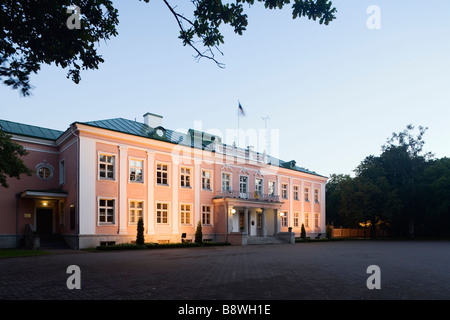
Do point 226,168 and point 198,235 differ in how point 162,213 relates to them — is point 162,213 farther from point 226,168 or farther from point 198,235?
point 226,168

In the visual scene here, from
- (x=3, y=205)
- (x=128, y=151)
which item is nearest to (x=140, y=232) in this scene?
(x=128, y=151)

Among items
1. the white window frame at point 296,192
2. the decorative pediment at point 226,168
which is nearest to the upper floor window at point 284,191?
the white window frame at point 296,192

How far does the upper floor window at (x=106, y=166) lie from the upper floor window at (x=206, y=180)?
28.2ft

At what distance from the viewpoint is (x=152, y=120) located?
104ft

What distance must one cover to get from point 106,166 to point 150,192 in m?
3.84

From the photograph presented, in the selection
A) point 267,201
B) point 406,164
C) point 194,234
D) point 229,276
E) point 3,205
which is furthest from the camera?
point 406,164

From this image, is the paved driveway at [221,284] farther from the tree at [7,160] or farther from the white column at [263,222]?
the white column at [263,222]

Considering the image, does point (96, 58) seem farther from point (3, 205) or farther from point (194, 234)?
point (194, 234)

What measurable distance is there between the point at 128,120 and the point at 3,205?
1150 centimetres

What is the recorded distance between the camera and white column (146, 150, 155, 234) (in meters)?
26.2

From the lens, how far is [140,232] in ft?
78.4

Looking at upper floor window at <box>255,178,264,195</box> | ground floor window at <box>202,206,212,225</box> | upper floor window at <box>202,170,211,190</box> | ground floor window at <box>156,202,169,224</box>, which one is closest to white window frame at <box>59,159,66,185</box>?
ground floor window at <box>156,202,169,224</box>

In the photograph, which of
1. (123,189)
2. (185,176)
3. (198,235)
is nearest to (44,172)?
(123,189)
